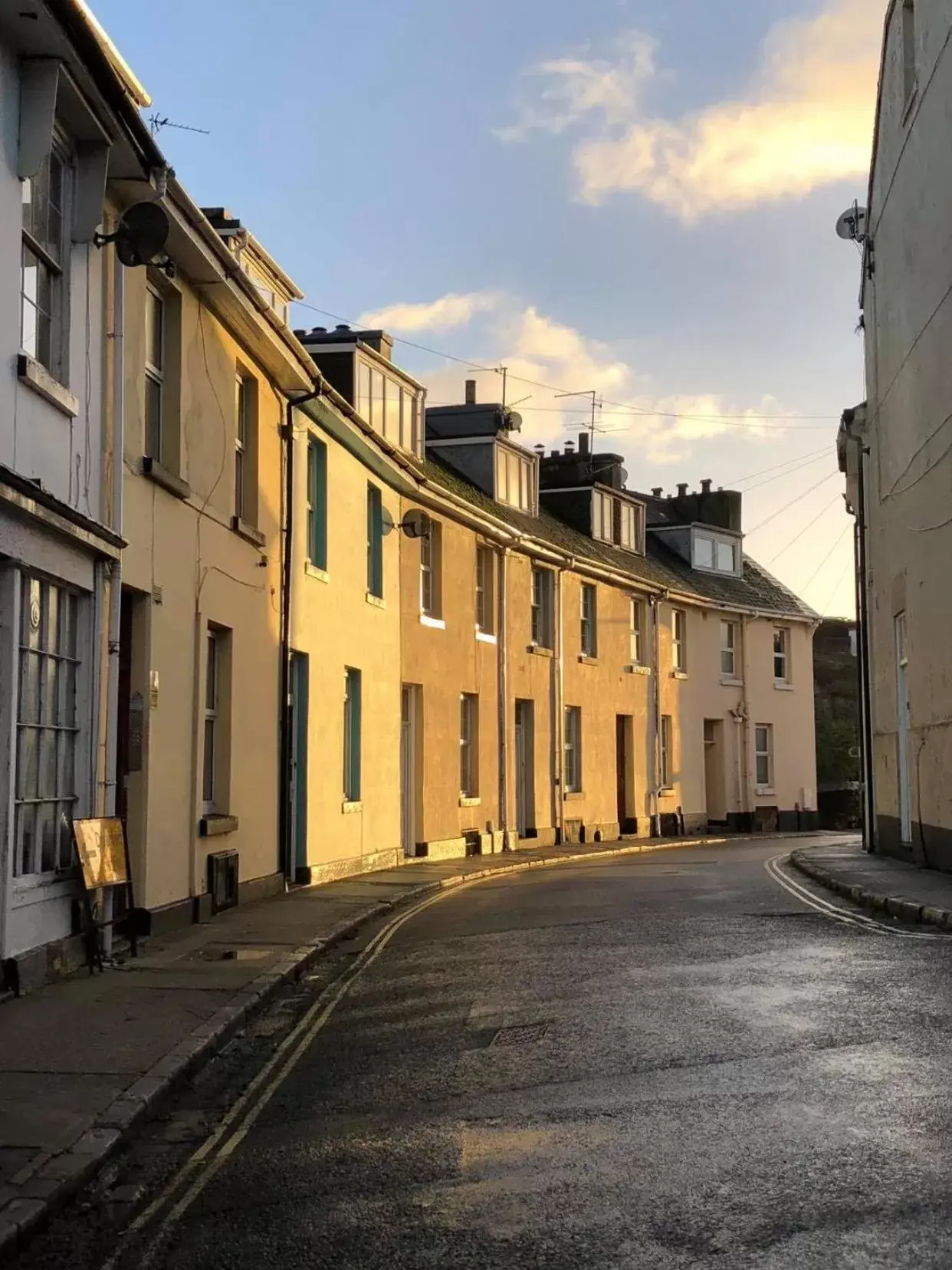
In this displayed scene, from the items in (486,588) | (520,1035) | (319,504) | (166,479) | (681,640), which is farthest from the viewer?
(681,640)

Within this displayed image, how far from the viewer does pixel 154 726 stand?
1274 centimetres

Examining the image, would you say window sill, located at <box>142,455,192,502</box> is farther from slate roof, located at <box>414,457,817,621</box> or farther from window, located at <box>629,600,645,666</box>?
window, located at <box>629,600,645,666</box>

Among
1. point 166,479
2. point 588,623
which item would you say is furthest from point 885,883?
point 588,623

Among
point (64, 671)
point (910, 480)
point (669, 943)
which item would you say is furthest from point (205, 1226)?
point (910, 480)

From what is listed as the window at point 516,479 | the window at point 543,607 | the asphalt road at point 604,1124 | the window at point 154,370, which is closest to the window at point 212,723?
the window at point 154,370

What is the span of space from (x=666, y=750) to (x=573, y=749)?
5.93m

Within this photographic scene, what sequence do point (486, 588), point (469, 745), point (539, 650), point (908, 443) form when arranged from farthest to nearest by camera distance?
point (539, 650)
point (486, 588)
point (469, 745)
point (908, 443)

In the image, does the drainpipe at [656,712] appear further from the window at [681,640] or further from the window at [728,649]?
the window at [728,649]

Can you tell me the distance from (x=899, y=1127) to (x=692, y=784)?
32570mm

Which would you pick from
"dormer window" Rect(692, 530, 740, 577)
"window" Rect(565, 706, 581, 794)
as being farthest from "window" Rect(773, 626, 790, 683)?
"window" Rect(565, 706, 581, 794)

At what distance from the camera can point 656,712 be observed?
1410 inches

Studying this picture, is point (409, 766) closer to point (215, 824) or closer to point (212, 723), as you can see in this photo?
point (212, 723)

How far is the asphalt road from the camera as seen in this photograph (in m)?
4.67

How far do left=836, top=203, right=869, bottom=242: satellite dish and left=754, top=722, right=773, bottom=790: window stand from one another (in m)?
19.2
